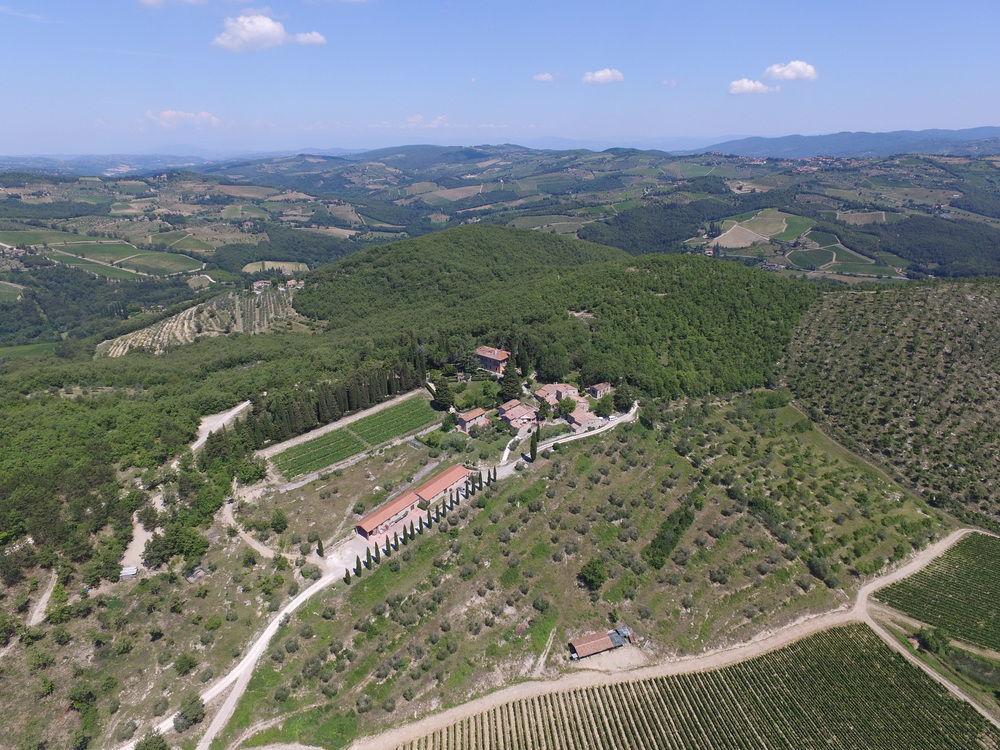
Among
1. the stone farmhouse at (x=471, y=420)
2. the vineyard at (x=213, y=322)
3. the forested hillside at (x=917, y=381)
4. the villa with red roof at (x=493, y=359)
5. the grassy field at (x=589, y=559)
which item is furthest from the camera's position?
the vineyard at (x=213, y=322)

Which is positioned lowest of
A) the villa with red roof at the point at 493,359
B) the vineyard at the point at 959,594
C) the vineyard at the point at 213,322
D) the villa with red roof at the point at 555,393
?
the vineyard at the point at 959,594

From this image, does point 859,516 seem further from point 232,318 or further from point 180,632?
point 232,318

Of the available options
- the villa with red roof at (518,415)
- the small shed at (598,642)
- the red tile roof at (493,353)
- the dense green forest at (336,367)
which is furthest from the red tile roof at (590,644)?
the red tile roof at (493,353)

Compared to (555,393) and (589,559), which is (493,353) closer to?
(555,393)

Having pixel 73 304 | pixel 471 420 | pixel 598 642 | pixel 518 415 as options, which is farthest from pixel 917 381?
pixel 73 304

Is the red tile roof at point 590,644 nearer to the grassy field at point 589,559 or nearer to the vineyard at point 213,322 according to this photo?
the grassy field at point 589,559

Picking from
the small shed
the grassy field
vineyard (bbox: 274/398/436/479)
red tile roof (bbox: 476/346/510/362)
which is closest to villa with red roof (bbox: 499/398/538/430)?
the grassy field

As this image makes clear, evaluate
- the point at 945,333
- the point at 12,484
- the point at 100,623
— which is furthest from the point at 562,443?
the point at 945,333
